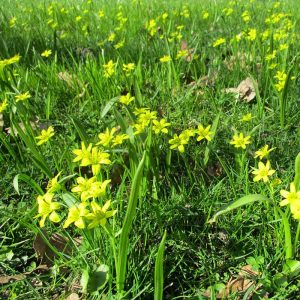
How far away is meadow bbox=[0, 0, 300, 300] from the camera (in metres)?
1.27

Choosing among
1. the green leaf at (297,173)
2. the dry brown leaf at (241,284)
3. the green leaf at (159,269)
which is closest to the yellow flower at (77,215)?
the green leaf at (159,269)

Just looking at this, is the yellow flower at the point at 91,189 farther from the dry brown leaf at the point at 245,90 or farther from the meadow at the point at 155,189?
the dry brown leaf at the point at 245,90

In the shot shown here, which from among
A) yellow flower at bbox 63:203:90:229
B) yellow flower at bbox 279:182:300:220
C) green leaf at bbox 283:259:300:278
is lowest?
green leaf at bbox 283:259:300:278

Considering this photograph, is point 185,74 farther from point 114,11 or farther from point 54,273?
point 114,11

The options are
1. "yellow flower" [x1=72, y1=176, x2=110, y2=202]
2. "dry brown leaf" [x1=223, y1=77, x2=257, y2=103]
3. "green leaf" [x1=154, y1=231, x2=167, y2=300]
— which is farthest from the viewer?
"dry brown leaf" [x1=223, y1=77, x2=257, y2=103]

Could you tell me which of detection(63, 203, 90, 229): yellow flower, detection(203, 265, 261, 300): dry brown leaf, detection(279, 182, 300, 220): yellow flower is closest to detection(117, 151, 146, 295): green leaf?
detection(63, 203, 90, 229): yellow flower

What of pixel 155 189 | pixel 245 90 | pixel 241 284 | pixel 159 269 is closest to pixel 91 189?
pixel 159 269

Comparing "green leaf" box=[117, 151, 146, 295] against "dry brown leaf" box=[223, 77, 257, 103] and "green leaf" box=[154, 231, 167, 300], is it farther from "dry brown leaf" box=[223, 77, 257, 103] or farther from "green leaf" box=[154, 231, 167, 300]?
"dry brown leaf" box=[223, 77, 257, 103]

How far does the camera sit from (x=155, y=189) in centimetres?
154

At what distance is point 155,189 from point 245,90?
Answer: 49.6 inches

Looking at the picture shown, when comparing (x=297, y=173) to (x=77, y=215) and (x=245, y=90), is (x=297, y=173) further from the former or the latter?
(x=245, y=90)

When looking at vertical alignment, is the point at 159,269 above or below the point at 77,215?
below

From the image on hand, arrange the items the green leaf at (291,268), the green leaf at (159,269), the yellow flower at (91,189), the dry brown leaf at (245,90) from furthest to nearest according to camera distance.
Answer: the dry brown leaf at (245,90), the green leaf at (291,268), the yellow flower at (91,189), the green leaf at (159,269)

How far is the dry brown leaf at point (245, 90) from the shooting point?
2.48 m
